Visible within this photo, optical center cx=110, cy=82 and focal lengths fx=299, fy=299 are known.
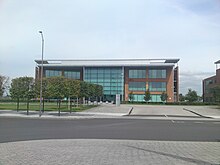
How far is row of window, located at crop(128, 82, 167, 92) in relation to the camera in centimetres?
9538

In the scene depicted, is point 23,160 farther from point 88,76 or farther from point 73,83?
point 88,76

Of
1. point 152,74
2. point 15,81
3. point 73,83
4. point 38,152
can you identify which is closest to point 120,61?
point 152,74

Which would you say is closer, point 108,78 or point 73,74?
point 108,78

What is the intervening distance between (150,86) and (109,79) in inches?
527

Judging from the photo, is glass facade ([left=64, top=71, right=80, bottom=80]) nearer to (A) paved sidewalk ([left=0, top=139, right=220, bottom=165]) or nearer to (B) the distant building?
(B) the distant building

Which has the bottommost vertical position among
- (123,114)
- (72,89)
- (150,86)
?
(123,114)

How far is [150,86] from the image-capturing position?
9612 cm

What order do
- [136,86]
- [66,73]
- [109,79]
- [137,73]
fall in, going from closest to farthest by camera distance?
1. [109,79]
2. [136,86]
3. [137,73]
4. [66,73]

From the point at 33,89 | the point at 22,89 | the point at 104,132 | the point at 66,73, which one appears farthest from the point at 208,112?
the point at 66,73

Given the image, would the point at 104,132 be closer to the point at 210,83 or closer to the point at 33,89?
the point at 33,89

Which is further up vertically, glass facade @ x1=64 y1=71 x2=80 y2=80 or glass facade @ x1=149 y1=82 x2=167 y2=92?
glass facade @ x1=64 y1=71 x2=80 y2=80

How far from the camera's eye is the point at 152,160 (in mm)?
8719

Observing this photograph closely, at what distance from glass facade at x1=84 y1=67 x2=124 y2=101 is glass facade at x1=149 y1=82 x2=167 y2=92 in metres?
9.35

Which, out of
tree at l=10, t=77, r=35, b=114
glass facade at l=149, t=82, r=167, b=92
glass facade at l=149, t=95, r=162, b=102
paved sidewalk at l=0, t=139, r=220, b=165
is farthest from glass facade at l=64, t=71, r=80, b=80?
paved sidewalk at l=0, t=139, r=220, b=165
